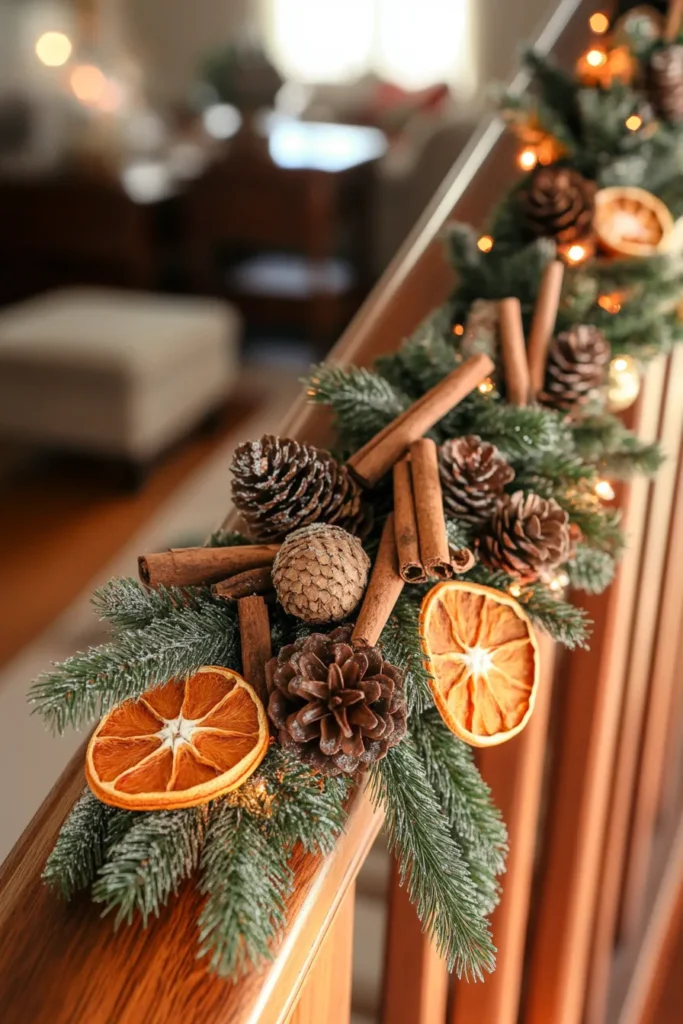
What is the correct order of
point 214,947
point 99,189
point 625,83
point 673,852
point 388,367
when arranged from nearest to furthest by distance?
point 214,947 < point 388,367 < point 625,83 < point 673,852 < point 99,189

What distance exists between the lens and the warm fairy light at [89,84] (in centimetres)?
521

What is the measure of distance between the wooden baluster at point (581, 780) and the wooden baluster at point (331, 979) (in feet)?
1.16

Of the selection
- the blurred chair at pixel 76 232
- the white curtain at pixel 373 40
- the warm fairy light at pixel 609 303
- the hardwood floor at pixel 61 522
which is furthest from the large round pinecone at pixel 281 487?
the white curtain at pixel 373 40

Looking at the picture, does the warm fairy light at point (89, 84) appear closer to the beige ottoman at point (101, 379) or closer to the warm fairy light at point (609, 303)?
the beige ottoman at point (101, 379)

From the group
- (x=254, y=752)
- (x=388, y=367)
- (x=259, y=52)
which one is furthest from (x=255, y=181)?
(x=254, y=752)

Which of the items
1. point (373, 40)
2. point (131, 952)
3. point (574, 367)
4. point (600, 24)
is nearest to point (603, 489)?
point (574, 367)

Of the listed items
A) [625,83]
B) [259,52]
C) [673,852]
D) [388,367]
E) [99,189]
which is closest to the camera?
[388,367]

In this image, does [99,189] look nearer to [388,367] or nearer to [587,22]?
[587,22]

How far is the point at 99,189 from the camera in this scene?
13.3 ft

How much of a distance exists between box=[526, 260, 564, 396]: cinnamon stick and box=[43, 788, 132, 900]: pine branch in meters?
0.39

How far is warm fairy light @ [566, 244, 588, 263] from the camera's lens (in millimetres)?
747

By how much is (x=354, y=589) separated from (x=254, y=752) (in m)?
0.10

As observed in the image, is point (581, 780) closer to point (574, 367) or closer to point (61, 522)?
point (574, 367)

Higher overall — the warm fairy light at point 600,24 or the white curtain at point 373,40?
the white curtain at point 373,40
